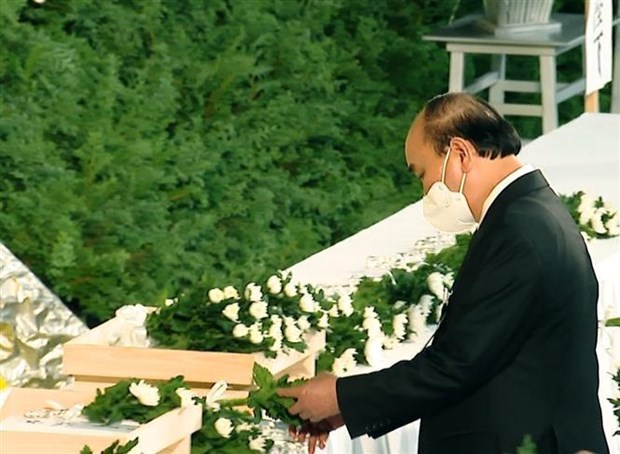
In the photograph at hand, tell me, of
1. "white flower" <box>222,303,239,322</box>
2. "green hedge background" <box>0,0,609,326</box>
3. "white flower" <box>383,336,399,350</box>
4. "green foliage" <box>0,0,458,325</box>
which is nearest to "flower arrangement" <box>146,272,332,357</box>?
"white flower" <box>222,303,239,322</box>

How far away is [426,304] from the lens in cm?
377

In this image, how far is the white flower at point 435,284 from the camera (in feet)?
12.4

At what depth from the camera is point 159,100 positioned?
24.6ft

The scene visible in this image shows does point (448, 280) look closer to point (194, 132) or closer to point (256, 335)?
point (256, 335)

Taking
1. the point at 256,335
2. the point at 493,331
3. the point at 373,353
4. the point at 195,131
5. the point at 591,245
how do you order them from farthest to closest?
the point at 195,131 → the point at 591,245 → the point at 373,353 → the point at 256,335 → the point at 493,331

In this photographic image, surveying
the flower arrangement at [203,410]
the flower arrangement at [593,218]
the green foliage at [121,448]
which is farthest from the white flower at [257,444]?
the flower arrangement at [593,218]

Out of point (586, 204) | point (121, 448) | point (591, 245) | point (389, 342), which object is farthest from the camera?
point (586, 204)

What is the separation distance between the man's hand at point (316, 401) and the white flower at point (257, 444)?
0.36 ft

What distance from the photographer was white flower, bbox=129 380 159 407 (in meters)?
2.83

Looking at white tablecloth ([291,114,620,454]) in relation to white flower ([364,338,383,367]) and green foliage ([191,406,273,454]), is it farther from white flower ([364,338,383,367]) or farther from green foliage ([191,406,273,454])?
green foliage ([191,406,273,454])

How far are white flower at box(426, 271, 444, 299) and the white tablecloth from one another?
8.4 inches

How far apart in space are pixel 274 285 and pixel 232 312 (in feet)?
0.58

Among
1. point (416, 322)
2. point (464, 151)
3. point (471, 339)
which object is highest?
point (464, 151)

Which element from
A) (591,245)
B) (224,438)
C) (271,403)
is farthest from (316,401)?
(591,245)
